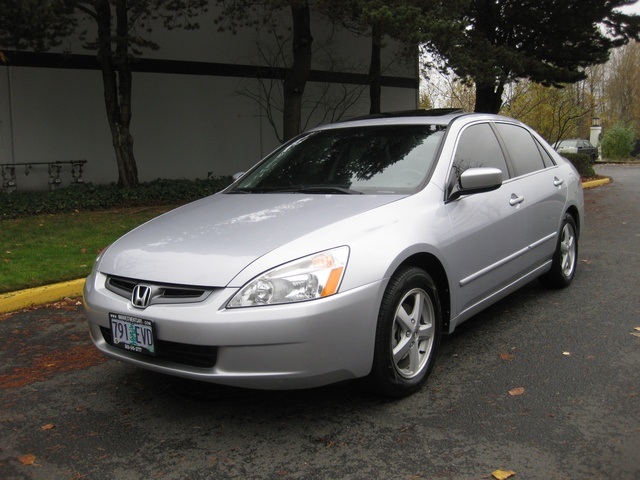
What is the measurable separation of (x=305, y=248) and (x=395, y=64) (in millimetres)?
17729

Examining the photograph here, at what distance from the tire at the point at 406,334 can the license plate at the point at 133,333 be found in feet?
→ 3.72

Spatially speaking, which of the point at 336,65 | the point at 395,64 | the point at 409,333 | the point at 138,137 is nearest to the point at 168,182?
the point at 138,137

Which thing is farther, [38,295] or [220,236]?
[38,295]

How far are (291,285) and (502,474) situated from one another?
1247 millimetres

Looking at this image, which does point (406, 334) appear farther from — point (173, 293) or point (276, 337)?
point (173, 293)

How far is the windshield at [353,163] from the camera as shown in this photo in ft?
13.6

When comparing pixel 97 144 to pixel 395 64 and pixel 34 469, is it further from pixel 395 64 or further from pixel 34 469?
pixel 34 469

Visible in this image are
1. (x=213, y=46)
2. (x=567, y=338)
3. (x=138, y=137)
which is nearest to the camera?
(x=567, y=338)

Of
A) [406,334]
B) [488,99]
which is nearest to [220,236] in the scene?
[406,334]

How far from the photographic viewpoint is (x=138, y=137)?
1462 centimetres

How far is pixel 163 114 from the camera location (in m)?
15.0

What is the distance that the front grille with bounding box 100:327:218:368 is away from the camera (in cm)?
307

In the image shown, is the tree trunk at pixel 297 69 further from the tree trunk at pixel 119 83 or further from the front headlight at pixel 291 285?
the front headlight at pixel 291 285

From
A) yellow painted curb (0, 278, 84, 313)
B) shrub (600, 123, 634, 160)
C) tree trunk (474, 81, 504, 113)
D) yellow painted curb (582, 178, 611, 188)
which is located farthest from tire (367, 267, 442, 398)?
shrub (600, 123, 634, 160)
